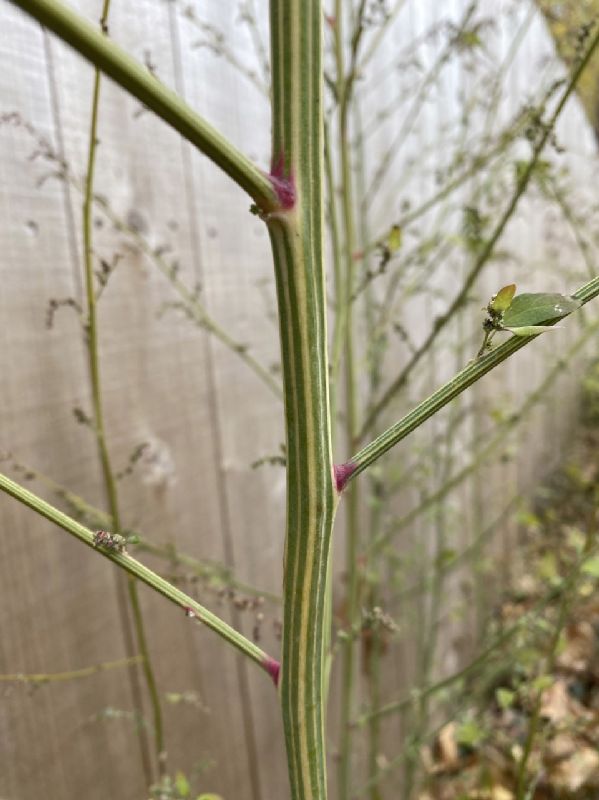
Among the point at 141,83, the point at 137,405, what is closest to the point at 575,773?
the point at 137,405

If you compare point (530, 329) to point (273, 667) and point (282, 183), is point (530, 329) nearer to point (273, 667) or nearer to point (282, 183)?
point (282, 183)

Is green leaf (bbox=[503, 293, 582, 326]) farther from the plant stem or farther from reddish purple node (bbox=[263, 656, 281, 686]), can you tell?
the plant stem

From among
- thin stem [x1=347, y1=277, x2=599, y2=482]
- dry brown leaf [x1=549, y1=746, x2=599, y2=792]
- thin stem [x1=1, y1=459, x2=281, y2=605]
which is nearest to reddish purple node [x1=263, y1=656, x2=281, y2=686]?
thin stem [x1=347, y1=277, x2=599, y2=482]

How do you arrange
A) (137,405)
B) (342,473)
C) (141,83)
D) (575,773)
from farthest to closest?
(575,773), (137,405), (342,473), (141,83)

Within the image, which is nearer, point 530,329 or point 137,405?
point 530,329

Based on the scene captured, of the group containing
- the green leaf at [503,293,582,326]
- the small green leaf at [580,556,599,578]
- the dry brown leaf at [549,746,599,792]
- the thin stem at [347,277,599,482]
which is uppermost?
the green leaf at [503,293,582,326]

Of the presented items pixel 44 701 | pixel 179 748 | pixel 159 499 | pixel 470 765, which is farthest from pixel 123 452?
pixel 470 765

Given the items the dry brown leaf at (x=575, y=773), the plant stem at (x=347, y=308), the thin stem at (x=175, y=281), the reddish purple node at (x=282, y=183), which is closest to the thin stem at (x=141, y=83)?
the reddish purple node at (x=282, y=183)

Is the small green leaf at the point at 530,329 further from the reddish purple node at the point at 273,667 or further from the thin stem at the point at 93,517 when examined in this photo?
the thin stem at the point at 93,517
